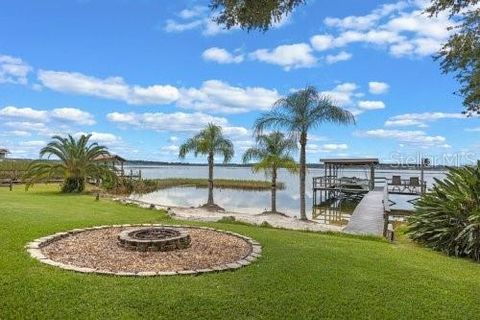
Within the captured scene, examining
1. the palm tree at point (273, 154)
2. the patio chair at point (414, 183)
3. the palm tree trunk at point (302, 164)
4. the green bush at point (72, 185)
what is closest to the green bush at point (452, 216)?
the palm tree trunk at point (302, 164)

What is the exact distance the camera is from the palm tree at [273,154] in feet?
80.8

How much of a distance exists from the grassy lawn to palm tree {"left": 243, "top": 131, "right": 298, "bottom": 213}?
53.1 ft

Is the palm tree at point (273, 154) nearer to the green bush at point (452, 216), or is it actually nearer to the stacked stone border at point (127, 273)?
the green bush at point (452, 216)

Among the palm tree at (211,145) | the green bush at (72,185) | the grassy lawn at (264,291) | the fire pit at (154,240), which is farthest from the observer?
the palm tree at (211,145)

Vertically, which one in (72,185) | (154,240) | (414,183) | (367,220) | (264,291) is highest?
(414,183)

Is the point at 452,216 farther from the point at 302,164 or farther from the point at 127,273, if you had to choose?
the point at 302,164

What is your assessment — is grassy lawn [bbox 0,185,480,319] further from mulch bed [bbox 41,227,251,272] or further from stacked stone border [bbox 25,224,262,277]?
mulch bed [bbox 41,227,251,272]

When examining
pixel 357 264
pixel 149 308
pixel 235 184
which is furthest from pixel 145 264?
pixel 235 184

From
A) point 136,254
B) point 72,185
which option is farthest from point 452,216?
point 72,185

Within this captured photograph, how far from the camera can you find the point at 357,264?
25.7ft

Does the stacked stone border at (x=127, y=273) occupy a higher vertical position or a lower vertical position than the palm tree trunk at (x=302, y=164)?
lower

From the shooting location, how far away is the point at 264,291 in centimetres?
587

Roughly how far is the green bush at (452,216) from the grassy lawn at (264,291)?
2.16 metres

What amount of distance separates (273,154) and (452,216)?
47.4ft
